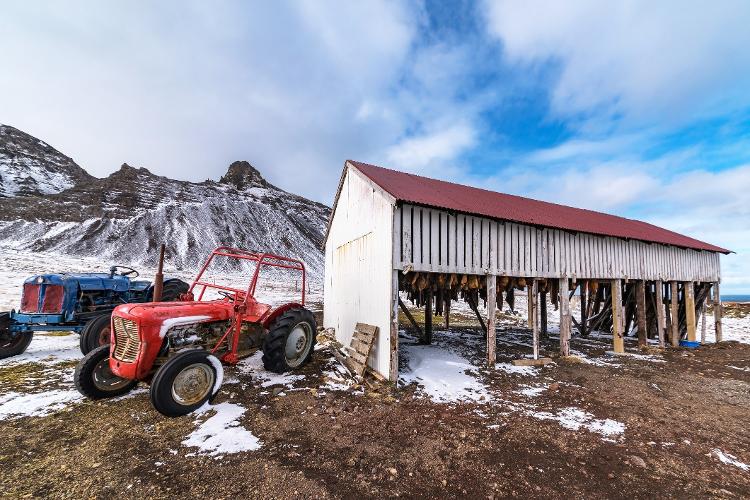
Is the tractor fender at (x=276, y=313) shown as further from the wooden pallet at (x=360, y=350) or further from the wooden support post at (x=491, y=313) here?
the wooden support post at (x=491, y=313)

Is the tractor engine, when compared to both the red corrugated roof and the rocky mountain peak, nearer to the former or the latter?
the red corrugated roof

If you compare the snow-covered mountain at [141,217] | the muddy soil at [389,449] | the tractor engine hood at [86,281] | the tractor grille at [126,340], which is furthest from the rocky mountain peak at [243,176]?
the muddy soil at [389,449]

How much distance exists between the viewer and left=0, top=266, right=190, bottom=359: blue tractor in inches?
317

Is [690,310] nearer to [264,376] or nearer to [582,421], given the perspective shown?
[582,421]

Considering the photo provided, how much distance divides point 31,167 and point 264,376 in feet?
338

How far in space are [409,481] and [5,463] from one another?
4817mm

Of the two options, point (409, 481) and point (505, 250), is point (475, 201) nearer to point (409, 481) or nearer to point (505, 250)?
point (505, 250)

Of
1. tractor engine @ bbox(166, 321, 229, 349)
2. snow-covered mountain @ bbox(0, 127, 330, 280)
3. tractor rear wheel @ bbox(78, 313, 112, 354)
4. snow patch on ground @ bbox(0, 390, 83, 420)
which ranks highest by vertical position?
snow-covered mountain @ bbox(0, 127, 330, 280)

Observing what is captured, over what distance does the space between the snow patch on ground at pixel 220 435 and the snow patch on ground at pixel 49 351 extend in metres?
5.66

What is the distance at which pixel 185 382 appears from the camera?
5.44 metres

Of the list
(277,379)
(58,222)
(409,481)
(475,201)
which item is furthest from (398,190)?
(58,222)

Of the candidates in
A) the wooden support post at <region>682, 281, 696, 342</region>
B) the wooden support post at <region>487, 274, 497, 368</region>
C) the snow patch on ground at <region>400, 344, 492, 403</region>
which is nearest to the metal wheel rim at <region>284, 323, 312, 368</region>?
the snow patch on ground at <region>400, 344, 492, 403</region>

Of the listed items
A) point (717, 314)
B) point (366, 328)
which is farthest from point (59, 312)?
point (717, 314)

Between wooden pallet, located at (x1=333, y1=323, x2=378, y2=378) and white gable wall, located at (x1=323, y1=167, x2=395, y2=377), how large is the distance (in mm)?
187
